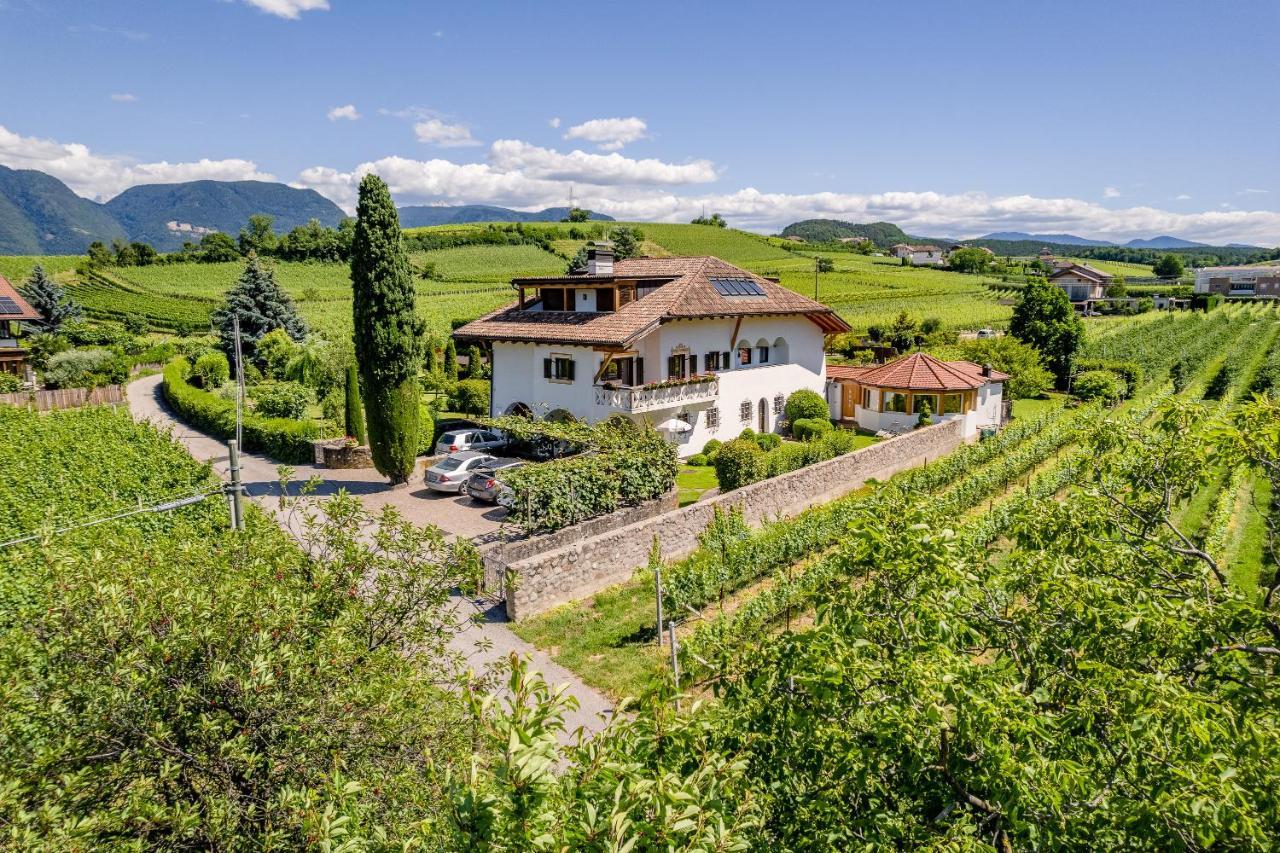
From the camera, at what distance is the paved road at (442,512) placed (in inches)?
531

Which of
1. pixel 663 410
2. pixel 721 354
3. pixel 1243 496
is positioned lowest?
pixel 1243 496

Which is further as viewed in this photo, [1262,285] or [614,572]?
[1262,285]

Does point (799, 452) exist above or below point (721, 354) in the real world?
below

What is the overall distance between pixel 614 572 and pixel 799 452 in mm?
11150

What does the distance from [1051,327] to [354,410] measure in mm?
45231

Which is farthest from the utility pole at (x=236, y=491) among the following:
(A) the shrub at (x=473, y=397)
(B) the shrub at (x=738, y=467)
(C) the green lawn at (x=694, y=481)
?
(A) the shrub at (x=473, y=397)

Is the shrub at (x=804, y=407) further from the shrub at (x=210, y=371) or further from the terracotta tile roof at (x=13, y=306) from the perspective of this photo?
the terracotta tile roof at (x=13, y=306)

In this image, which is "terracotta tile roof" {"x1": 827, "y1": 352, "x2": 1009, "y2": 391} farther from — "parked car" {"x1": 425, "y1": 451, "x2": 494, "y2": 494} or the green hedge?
the green hedge

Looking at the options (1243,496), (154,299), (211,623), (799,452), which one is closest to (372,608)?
(211,623)

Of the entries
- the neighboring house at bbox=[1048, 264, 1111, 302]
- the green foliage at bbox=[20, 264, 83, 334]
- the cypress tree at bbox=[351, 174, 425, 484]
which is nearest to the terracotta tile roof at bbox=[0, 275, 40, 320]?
the green foliage at bbox=[20, 264, 83, 334]

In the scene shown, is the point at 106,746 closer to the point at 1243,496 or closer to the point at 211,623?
the point at 211,623

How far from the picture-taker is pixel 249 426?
3362 centimetres

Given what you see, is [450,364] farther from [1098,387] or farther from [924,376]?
[1098,387]

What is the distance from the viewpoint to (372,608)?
7.38 m
